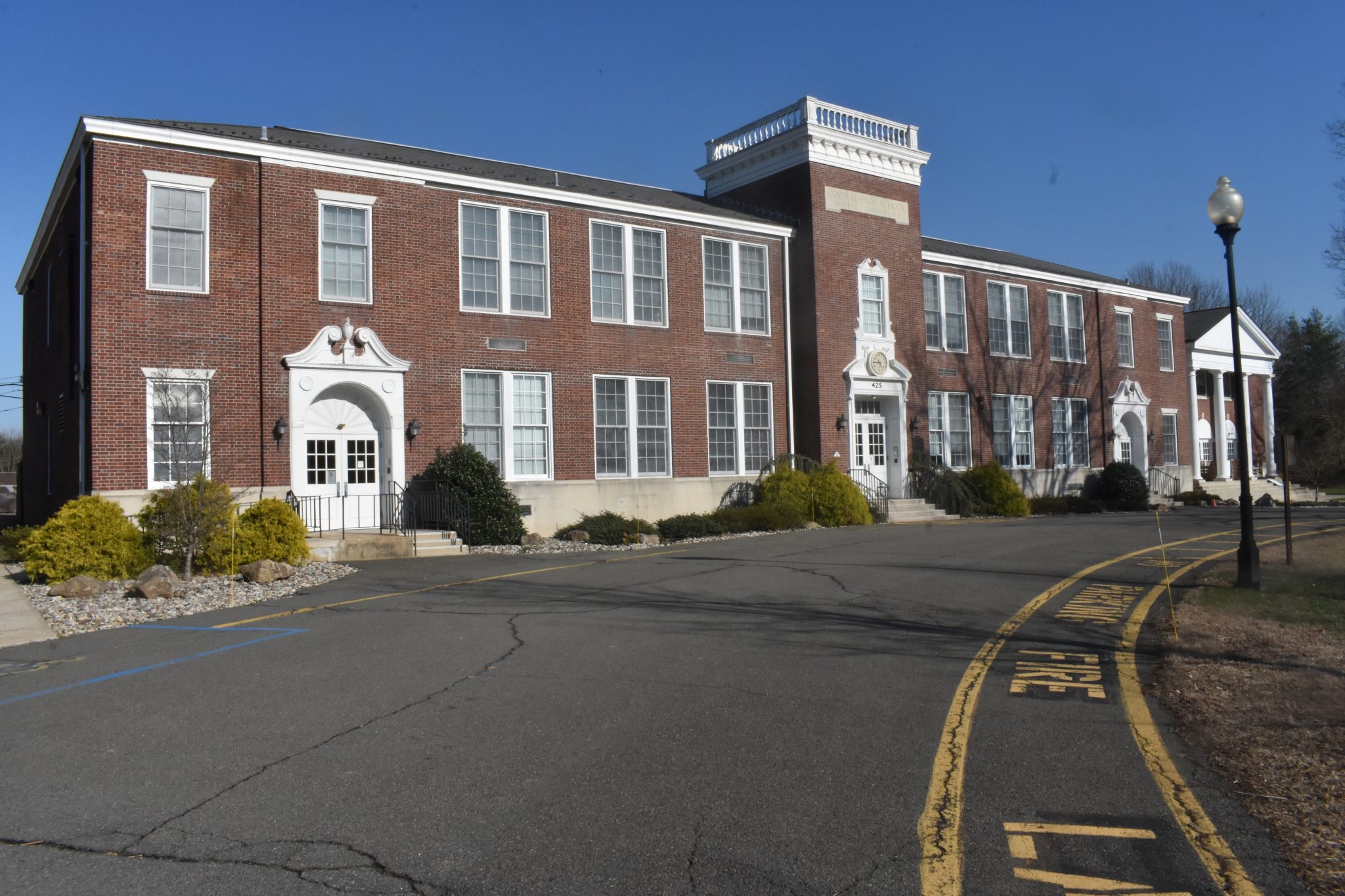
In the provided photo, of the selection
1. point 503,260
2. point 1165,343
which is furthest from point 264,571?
point 1165,343

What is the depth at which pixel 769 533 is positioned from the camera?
23.8m

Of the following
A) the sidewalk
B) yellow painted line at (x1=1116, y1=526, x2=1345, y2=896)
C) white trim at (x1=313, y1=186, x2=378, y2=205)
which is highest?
white trim at (x1=313, y1=186, x2=378, y2=205)

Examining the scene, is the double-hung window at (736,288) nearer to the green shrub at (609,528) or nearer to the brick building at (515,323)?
the brick building at (515,323)

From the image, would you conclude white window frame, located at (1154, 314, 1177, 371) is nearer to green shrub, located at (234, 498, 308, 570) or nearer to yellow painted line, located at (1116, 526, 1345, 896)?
green shrub, located at (234, 498, 308, 570)

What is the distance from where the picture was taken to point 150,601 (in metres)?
13.6

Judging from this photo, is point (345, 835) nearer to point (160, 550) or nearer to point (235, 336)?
point (160, 550)

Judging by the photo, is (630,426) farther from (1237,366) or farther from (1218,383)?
(1218,383)

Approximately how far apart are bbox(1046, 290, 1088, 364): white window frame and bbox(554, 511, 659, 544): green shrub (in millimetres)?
19780

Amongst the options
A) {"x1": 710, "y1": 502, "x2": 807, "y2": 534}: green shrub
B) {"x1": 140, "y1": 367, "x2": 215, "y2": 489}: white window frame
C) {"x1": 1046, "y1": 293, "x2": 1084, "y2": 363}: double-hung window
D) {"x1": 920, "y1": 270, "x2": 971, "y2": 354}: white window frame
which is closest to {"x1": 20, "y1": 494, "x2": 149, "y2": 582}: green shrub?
{"x1": 140, "y1": 367, "x2": 215, "y2": 489}: white window frame

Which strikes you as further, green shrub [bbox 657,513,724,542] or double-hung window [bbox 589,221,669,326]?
double-hung window [bbox 589,221,669,326]

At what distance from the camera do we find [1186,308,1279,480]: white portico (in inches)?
1718

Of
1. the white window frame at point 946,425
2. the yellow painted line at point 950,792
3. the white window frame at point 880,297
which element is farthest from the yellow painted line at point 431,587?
the white window frame at point 946,425

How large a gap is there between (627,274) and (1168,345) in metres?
27.0

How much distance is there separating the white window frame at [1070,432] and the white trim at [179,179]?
92.2 feet
